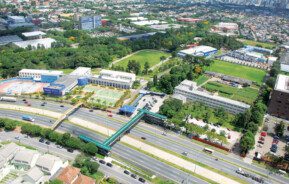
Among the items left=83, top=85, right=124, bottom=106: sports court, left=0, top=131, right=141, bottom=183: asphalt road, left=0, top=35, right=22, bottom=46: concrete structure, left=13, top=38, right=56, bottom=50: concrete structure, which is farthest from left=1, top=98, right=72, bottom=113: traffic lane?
left=0, top=35, right=22, bottom=46: concrete structure

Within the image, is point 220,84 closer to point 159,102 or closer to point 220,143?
point 159,102

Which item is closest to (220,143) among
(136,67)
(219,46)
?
(136,67)

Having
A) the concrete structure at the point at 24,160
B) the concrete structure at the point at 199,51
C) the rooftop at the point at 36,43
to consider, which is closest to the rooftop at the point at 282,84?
the concrete structure at the point at 199,51

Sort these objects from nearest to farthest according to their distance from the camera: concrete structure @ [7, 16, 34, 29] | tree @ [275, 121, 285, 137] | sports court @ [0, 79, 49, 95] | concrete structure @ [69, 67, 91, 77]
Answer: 1. tree @ [275, 121, 285, 137]
2. sports court @ [0, 79, 49, 95]
3. concrete structure @ [69, 67, 91, 77]
4. concrete structure @ [7, 16, 34, 29]

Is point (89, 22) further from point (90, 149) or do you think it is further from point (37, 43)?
point (90, 149)

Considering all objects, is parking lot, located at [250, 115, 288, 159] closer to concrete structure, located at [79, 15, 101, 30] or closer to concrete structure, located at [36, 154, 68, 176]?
concrete structure, located at [36, 154, 68, 176]

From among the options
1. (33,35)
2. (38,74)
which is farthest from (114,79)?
(33,35)

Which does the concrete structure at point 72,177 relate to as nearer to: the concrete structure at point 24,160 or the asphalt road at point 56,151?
the asphalt road at point 56,151
